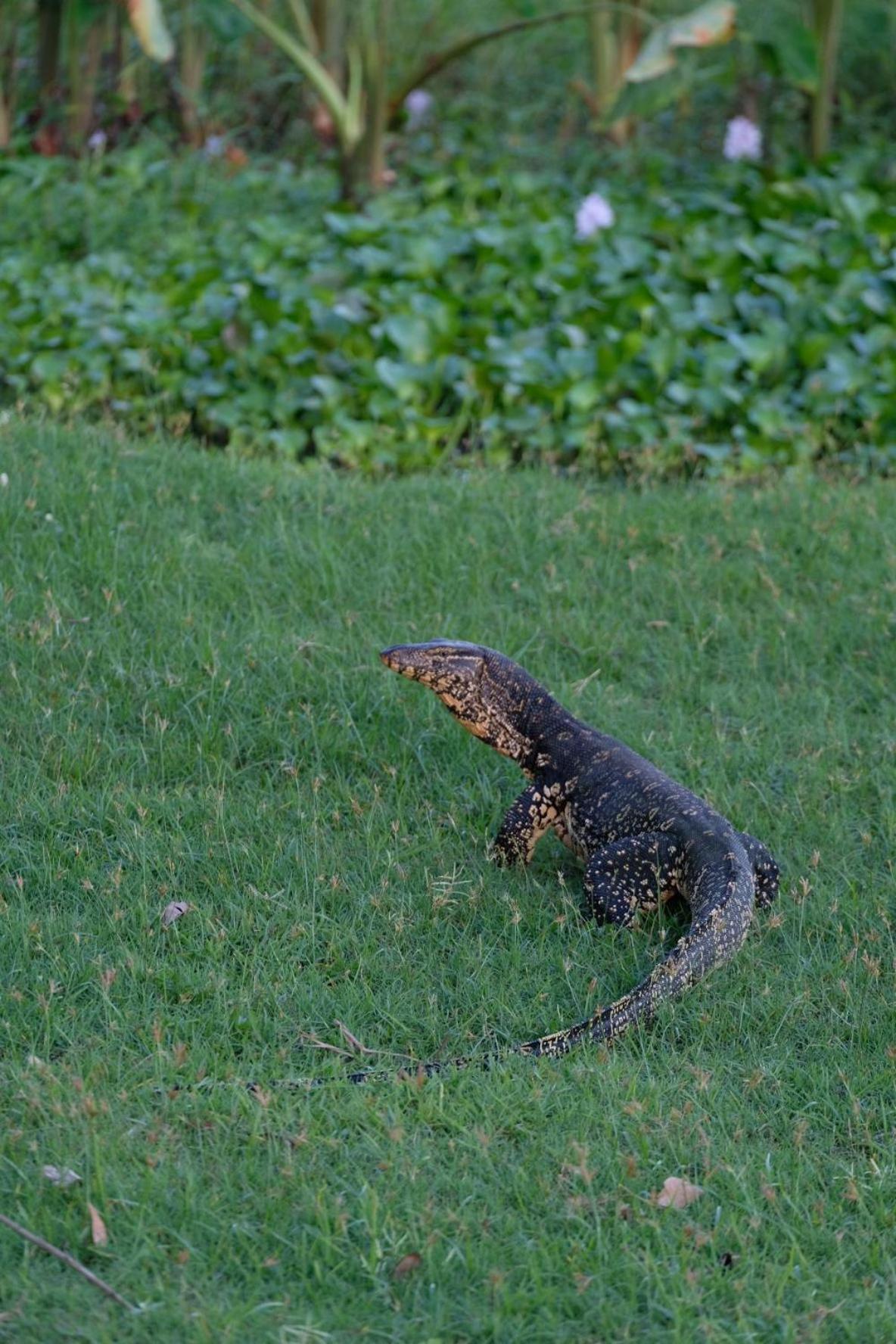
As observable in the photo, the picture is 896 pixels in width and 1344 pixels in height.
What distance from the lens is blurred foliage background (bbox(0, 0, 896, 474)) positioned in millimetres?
9047

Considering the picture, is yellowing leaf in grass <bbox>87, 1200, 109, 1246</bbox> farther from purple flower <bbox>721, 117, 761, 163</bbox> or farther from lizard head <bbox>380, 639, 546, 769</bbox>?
purple flower <bbox>721, 117, 761, 163</bbox>

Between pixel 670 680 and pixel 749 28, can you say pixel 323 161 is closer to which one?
pixel 749 28

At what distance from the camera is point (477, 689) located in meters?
5.85

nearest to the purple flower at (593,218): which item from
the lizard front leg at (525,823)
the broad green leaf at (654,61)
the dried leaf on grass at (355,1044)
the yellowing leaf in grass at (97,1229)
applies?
the broad green leaf at (654,61)

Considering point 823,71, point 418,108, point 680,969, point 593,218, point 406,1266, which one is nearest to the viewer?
point 406,1266

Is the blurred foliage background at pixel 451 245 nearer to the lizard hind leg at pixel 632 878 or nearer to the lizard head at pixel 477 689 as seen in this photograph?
the lizard head at pixel 477 689

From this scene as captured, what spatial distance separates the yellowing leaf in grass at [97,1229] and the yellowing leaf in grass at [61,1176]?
118 millimetres

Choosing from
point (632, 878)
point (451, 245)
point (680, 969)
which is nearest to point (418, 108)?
point (451, 245)

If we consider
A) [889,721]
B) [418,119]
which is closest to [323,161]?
[418,119]

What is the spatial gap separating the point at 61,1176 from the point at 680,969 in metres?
1.84

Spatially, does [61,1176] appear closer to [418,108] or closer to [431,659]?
[431,659]

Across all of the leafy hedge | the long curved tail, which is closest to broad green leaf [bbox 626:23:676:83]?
the leafy hedge

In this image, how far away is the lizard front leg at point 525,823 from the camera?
5.62 metres

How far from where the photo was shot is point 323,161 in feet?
45.9
